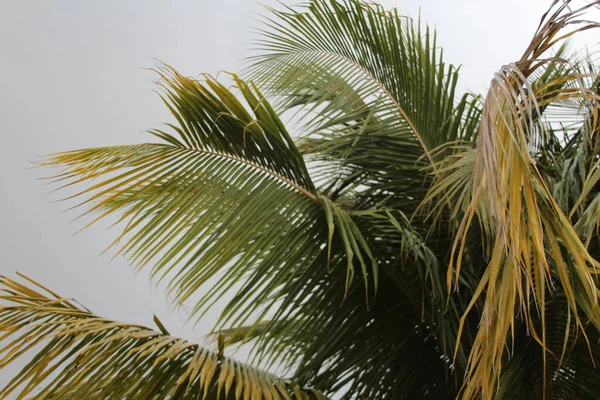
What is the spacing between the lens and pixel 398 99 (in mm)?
1745

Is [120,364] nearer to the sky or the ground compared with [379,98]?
nearer to the ground

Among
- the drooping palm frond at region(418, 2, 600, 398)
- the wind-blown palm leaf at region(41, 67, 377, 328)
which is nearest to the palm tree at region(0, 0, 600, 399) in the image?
the wind-blown palm leaf at region(41, 67, 377, 328)

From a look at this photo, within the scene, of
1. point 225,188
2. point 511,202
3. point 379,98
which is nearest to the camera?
point 511,202

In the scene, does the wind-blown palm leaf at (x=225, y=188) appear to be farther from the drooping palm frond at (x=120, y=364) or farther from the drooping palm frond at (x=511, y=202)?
the drooping palm frond at (x=511, y=202)

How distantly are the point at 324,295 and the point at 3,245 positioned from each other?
2.05 m

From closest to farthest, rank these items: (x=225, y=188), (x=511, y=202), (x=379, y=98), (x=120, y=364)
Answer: (x=511, y=202), (x=120, y=364), (x=225, y=188), (x=379, y=98)

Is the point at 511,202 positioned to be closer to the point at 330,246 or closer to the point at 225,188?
the point at 330,246

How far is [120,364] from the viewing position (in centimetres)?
122

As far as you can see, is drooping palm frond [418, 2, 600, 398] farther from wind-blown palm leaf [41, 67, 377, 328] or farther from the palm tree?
wind-blown palm leaf [41, 67, 377, 328]

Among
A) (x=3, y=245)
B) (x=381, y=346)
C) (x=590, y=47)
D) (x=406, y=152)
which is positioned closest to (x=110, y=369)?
(x=381, y=346)

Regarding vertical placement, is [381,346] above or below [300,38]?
below

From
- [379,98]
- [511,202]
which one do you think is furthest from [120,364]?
[379,98]

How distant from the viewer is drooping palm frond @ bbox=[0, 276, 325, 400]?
1185 millimetres

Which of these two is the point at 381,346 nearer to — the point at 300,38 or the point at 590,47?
the point at 300,38
